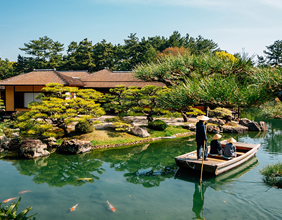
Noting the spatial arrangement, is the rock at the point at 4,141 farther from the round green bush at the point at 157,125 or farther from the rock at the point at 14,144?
the round green bush at the point at 157,125

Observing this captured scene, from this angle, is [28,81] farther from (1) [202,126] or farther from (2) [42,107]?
(1) [202,126]

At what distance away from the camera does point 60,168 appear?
10016 millimetres

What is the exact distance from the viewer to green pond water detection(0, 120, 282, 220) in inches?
247

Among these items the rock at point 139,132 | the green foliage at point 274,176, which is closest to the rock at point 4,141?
the rock at point 139,132

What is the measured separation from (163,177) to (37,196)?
4.41m

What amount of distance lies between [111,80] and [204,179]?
1741 cm

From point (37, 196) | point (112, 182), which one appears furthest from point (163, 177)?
point (37, 196)

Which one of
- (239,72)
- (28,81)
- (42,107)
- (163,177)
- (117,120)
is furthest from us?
Result: (28,81)

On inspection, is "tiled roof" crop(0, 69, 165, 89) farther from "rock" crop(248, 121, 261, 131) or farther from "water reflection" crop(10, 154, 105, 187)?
"rock" crop(248, 121, 261, 131)

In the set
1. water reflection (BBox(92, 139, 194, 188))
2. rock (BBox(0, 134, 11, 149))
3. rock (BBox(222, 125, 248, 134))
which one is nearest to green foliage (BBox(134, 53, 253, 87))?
water reflection (BBox(92, 139, 194, 188))

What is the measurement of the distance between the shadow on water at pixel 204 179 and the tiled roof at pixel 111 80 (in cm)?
1418

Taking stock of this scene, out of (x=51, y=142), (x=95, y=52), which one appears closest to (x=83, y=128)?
(x=51, y=142)

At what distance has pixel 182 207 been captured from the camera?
6598 mm

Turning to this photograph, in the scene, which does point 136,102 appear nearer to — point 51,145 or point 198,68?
point 51,145
